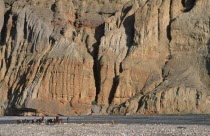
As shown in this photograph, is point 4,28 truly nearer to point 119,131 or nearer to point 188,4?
point 188,4

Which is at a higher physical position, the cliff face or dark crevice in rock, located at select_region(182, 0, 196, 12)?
dark crevice in rock, located at select_region(182, 0, 196, 12)

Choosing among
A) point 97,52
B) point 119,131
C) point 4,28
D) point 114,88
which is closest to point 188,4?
point 97,52

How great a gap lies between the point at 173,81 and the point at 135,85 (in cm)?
804

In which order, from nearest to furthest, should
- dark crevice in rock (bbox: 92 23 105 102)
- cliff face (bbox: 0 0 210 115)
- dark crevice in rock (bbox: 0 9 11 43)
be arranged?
cliff face (bbox: 0 0 210 115) < dark crevice in rock (bbox: 92 23 105 102) < dark crevice in rock (bbox: 0 9 11 43)

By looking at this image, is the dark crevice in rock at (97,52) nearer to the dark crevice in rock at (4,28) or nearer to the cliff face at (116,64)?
the cliff face at (116,64)

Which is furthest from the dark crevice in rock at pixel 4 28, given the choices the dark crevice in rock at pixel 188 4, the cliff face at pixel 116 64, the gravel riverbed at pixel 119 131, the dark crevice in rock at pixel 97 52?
the gravel riverbed at pixel 119 131

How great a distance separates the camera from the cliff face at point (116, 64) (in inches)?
2832

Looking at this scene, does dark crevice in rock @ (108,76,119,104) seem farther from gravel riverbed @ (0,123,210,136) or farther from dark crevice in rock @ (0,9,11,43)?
gravel riverbed @ (0,123,210,136)

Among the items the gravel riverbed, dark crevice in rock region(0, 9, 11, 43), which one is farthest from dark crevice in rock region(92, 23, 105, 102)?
the gravel riverbed

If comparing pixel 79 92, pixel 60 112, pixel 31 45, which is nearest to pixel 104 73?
pixel 79 92

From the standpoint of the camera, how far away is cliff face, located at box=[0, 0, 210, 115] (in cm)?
7194

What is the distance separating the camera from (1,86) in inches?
3337

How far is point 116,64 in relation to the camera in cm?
8100

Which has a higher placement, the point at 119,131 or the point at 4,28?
the point at 4,28
